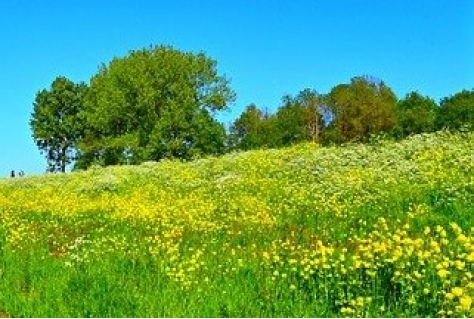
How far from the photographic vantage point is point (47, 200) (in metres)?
26.0

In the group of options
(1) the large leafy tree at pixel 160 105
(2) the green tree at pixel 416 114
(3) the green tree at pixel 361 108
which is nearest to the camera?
(1) the large leafy tree at pixel 160 105

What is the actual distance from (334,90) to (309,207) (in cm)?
7884

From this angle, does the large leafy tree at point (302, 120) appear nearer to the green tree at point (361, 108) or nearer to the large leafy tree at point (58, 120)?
the green tree at point (361, 108)

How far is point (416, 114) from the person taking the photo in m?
100

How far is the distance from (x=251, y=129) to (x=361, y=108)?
2281 centimetres

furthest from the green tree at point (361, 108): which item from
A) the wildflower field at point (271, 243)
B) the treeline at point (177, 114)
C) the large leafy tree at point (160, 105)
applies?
the wildflower field at point (271, 243)

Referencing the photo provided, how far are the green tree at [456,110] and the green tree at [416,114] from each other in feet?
4.73

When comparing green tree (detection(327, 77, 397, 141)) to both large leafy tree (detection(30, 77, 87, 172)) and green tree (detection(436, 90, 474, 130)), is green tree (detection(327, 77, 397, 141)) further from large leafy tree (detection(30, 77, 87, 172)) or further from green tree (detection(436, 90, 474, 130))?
large leafy tree (detection(30, 77, 87, 172))

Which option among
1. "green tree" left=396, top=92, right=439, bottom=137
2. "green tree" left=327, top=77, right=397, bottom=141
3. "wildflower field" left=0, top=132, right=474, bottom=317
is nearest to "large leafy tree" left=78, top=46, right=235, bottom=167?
"green tree" left=327, top=77, right=397, bottom=141

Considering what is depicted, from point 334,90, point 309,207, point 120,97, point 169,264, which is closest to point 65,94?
point 120,97

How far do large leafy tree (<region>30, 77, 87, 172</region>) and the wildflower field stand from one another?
2438 inches

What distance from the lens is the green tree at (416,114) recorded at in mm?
97750

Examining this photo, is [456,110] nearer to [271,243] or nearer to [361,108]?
[361,108]

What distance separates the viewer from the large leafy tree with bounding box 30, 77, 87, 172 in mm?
89812
